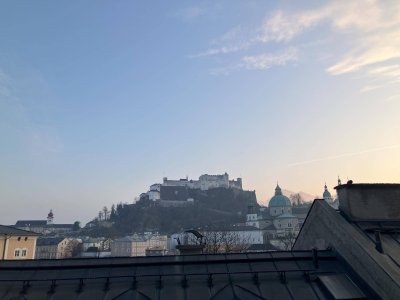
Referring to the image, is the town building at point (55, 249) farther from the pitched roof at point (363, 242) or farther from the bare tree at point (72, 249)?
the pitched roof at point (363, 242)

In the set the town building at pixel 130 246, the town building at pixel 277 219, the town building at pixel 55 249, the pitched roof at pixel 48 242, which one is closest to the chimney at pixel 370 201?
the town building at pixel 130 246

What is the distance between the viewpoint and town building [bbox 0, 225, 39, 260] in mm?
45781

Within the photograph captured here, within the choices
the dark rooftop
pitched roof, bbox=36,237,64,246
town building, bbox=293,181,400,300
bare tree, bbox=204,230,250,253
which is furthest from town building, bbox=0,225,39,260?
pitched roof, bbox=36,237,64,246

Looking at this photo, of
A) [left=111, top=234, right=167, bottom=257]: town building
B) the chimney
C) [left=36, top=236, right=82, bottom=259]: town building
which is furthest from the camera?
[left=111, top=234, right=167, bottom=257]: town building

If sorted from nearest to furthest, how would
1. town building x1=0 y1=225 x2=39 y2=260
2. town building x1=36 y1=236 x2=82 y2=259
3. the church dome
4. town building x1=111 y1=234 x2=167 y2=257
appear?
town building x1=0 y1=225 x2=39 y2=260
town building x1=36 y1=236 x2=82 y2=259
town building x1=111 y1=234 x2=167 y2=257
the church dome

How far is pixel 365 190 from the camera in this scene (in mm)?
13570

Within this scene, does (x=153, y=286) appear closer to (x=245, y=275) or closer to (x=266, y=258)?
(x=245, y=275)

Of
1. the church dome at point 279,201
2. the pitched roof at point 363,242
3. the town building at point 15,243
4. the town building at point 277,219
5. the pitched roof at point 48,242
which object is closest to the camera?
the pitched roof at point 363,242

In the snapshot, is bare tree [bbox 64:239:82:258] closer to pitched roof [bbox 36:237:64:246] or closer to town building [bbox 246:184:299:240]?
pitched roof [bbox 36:237:64:246]

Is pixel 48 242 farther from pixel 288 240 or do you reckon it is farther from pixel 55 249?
pixel 288 240

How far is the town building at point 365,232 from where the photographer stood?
9.98m

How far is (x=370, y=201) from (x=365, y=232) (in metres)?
1.60

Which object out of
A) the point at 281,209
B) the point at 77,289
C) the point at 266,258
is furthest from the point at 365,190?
the point at 281,209

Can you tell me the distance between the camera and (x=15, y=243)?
158 feet
